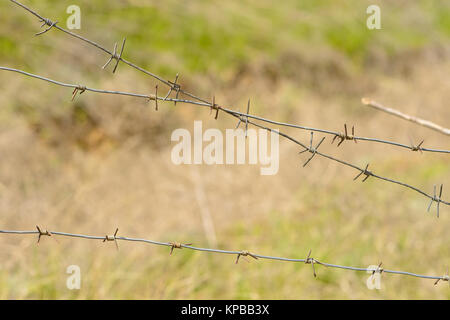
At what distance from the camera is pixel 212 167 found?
654cm

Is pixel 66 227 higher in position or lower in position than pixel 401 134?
lower

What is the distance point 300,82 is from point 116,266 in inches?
240

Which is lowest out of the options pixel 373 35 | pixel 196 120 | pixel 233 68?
pixel 196 120

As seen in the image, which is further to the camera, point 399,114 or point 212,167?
point 212,167

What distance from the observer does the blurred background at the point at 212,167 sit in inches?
155

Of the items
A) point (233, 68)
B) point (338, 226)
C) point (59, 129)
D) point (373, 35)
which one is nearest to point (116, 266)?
point (338, 226)

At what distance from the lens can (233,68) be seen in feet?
27.9

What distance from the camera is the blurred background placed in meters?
3.95

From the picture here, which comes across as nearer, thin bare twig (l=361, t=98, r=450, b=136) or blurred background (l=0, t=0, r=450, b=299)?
thin bare twig (l=361, t=98, r=450, b=136)

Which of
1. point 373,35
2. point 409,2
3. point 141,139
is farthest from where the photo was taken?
point 409,2

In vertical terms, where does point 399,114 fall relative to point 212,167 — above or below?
below

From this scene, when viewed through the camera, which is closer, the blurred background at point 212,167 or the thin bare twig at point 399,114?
the thin bare twig at point 399,114
